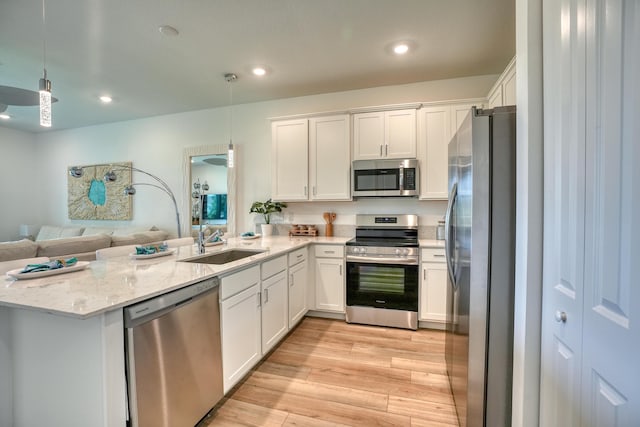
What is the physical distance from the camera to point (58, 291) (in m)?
1.31

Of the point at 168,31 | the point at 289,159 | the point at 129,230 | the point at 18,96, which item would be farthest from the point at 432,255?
the point at 129,230

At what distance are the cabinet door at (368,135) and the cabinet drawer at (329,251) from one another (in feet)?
3.62

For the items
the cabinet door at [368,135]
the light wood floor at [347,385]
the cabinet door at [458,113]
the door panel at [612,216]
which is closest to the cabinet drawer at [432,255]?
the light wood floor at [347,385]

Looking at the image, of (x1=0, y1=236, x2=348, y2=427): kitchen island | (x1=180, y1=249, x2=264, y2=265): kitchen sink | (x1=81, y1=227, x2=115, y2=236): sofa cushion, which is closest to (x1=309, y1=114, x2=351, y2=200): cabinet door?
(x1=180, y1=249, x2=264, y2=265): kitchen sink

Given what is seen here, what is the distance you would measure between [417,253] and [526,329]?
1.74 m

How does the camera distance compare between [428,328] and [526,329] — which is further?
[428,328]

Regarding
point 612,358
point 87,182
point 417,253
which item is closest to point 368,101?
point 417,253

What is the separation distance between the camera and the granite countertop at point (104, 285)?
1136mm

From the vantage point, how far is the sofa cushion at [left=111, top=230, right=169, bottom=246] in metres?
3.65

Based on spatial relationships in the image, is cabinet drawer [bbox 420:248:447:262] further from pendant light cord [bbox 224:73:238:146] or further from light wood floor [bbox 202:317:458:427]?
pendant light cord [bbox 224:73:238:146]

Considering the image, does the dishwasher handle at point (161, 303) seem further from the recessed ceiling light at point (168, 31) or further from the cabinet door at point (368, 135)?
the cabinet door at point (368, 135)

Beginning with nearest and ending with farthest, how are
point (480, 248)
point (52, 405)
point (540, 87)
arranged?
point (540, 87) → point (52, 405) → point (480, 248)

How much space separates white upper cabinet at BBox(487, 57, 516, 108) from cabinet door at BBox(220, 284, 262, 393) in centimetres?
250

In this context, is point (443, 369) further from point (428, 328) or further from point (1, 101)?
point (1, 101)
